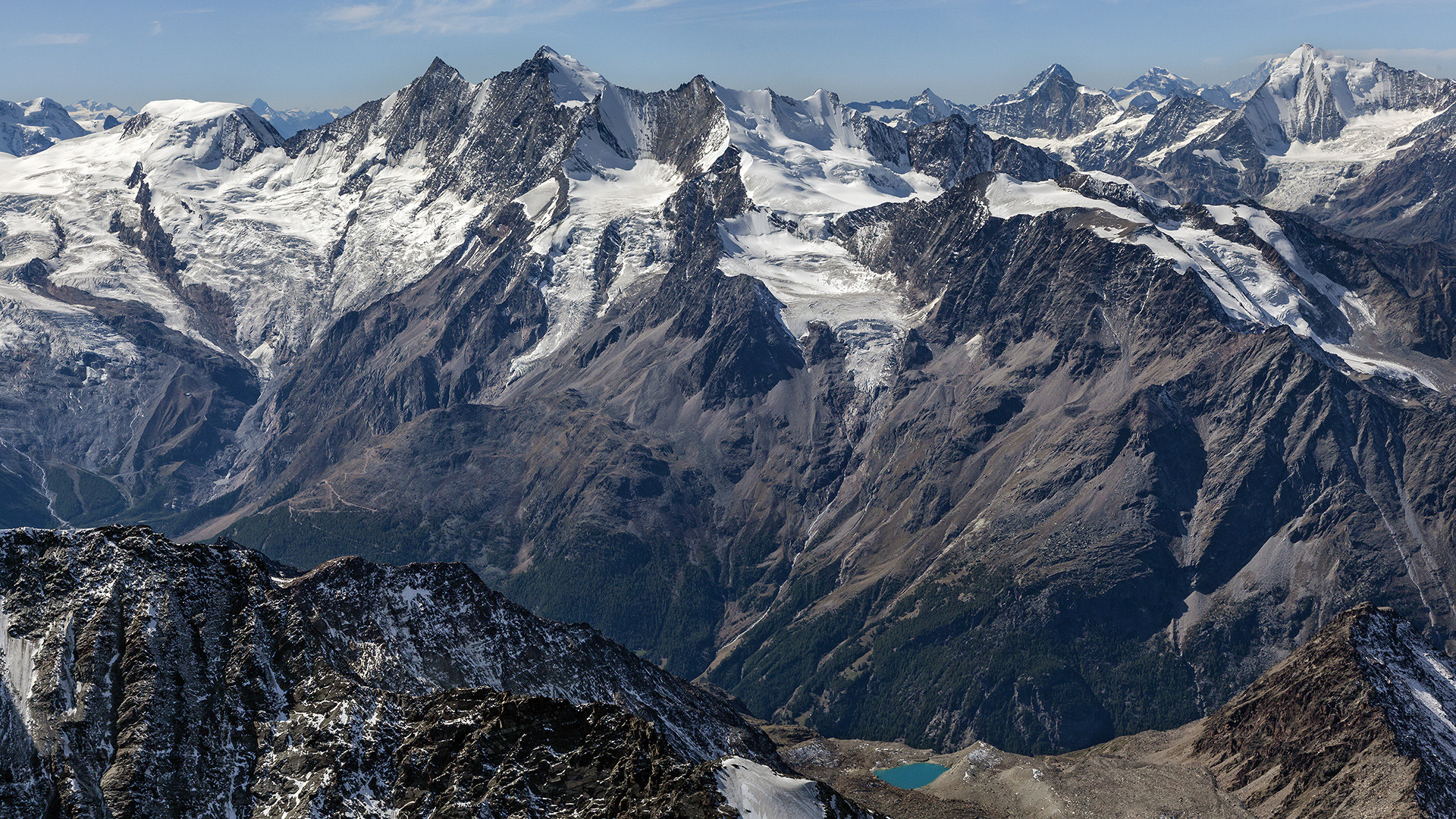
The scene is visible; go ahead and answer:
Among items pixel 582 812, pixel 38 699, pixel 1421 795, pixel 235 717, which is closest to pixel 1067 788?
pixel 1421 795

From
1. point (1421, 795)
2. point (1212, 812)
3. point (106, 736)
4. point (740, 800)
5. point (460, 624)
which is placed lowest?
point (1212, 812)

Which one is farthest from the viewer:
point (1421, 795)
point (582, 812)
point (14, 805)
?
point (1421, 795)

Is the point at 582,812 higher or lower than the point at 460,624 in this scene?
higher

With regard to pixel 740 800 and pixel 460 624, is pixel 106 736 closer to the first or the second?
pixel 740 800

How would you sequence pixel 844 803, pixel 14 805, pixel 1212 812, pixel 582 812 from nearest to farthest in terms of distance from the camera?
pixel 14 805 → pixel 582 812 → pixel 844 803 → pixel 1212 812

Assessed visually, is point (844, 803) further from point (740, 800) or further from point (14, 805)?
point (14, 805)

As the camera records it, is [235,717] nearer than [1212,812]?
Yes
